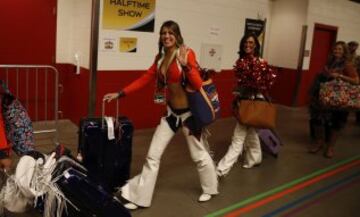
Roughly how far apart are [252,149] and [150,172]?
5.77 feet

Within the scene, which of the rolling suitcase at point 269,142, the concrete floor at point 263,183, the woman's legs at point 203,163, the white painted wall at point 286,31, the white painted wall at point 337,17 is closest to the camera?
the woman's legs at point 203,163

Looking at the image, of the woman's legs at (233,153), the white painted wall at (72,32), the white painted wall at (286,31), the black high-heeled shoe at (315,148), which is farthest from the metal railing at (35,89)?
the white painted wall at (286,31)

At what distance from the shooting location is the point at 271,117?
14.2 ft

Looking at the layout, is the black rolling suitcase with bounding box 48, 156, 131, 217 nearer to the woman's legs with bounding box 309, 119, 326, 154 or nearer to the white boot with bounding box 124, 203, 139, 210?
the white boot with bounding box 124, 203, 139, 210

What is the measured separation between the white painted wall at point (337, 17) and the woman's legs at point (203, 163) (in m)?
6.23

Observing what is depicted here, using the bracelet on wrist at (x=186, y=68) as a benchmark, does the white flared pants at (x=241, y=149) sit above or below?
below

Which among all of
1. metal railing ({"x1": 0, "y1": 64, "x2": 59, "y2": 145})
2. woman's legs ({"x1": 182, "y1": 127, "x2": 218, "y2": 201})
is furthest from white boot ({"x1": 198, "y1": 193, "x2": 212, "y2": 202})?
metal railing ({"x1": 0, "y1": 64, "x2": 59, "y2": 145})

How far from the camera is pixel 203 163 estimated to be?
139 inches

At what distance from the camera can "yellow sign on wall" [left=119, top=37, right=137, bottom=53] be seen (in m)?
5.61

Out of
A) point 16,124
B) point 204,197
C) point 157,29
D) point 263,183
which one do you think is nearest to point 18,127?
point 16,124

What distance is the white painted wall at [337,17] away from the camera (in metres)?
8.86

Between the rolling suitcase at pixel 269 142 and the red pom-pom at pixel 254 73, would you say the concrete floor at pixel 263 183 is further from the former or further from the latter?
the red pom-pom at pixel 254 73

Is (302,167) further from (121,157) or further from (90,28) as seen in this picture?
(90,28)

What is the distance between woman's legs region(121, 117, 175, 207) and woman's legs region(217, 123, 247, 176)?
1059 mm
